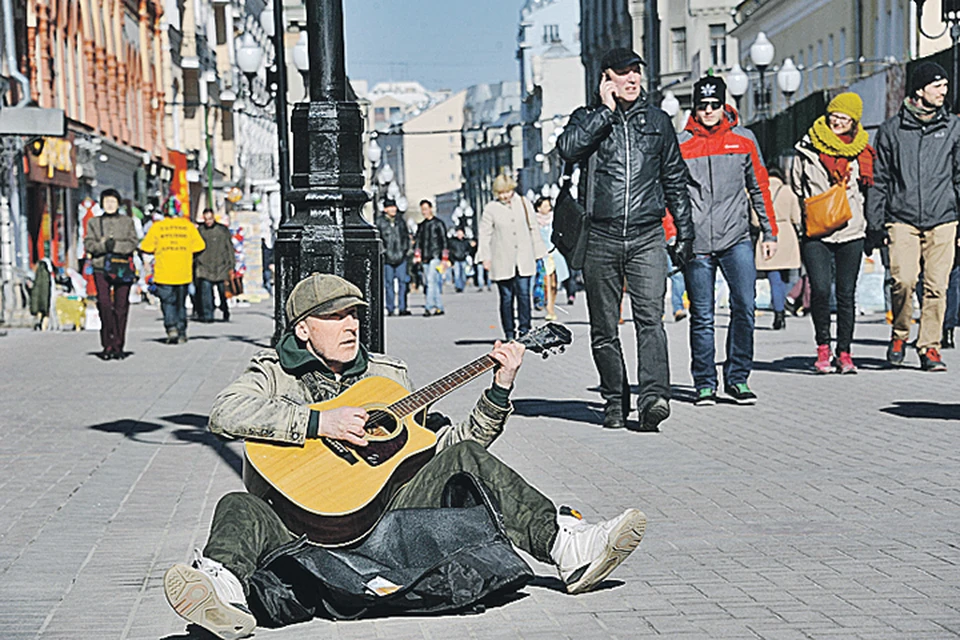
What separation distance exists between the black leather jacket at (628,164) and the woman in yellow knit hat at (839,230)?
345cm

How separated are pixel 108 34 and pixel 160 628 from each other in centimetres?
4022

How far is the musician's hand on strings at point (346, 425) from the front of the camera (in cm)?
540

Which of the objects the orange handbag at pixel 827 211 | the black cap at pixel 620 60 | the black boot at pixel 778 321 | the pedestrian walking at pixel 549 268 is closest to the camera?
the black cap at pixel 620 60

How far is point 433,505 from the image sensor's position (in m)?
5.62

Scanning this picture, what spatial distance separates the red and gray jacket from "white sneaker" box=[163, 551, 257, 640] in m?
6.52

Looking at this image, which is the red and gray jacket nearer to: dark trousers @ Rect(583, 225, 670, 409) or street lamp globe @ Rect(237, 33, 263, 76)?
dark trousers @ Rect(583, 225, 670, 409)

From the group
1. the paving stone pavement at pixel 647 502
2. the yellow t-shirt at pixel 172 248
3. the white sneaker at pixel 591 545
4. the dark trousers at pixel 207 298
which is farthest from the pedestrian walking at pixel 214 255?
the white sneaker at pixel 591 545

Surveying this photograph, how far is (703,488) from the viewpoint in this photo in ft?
25.7

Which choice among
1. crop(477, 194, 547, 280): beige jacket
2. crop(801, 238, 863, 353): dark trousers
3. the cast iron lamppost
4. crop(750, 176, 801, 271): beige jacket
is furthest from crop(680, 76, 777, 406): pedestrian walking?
crop(750, 176, 801, 271): beige jacket

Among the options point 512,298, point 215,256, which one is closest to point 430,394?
point 512,298

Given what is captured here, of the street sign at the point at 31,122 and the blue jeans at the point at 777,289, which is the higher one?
the street sign at the point at 31,122

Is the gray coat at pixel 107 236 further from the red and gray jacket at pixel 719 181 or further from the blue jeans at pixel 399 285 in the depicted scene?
the blue jeans at pixel 399 285

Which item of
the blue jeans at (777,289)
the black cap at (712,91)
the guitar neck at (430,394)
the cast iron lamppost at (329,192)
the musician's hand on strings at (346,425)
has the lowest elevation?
the blue jeans at (777,289)

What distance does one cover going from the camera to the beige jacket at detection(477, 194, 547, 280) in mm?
18625
